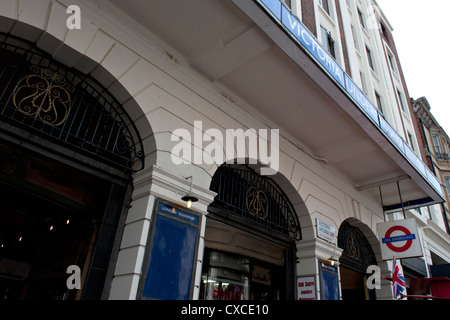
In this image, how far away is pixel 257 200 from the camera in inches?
306

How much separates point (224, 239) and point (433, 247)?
13.3 metres

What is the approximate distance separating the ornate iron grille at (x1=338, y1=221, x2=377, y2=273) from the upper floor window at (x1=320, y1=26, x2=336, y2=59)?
18.7 feet

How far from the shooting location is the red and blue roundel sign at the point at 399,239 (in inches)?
369

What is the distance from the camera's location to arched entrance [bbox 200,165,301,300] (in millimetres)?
7121

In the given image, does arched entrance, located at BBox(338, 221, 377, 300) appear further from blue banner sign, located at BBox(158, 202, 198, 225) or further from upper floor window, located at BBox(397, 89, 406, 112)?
upper floor window, located at BBox(397, 89, 406, 112)

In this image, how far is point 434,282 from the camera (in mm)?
10008

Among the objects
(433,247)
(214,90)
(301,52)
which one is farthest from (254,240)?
(433,247)

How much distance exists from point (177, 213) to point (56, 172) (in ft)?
10.1

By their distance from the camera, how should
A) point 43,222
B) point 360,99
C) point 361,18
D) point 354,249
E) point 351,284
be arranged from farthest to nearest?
point 361,18 → point 351,284 → point 354,249 → point 43,222 → point 360,99

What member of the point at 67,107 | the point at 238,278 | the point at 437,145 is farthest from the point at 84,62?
the point at 437,145

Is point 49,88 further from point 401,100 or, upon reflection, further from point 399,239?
point 401,100

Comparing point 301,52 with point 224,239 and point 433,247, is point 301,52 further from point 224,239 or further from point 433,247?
point 433,247

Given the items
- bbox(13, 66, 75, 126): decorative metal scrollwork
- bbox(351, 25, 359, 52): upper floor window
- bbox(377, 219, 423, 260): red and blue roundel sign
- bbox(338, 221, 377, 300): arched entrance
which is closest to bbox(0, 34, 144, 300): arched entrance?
bbox(13, 66, 75, 126): decorative metal scrollwork

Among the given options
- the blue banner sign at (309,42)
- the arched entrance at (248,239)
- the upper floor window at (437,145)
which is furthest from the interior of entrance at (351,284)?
the upper floor window at (437,145)
